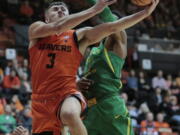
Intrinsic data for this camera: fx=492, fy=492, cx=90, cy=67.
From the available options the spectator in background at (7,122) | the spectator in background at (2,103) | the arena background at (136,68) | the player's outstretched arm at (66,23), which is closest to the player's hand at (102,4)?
→ the player's outstretched arm at (66,23)

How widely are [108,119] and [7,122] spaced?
5360mm

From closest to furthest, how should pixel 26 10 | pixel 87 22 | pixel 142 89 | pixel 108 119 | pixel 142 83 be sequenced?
pixel 108 119 → pixel 142 89 → pixel 142 83 → pixel 87 22 → pixel 26 10

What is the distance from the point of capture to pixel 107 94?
5.52 m

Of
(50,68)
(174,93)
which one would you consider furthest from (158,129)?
(50,68)

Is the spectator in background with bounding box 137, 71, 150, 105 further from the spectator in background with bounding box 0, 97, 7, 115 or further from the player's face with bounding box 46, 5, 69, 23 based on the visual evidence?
the player's face with bounding box 46, 5, 69, 23

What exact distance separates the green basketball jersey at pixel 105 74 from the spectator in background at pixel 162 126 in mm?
6931

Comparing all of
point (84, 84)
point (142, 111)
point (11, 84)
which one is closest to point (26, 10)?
point (11, 84)

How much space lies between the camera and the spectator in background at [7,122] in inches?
402

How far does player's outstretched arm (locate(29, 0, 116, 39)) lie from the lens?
461 cm

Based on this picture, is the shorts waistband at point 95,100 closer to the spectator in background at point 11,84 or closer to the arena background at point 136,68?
the arena background at point 136,68

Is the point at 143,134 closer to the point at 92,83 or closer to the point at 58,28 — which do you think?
the point at 92,83

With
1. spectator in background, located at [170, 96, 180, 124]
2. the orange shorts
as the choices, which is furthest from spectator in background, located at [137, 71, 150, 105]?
the orange shorts

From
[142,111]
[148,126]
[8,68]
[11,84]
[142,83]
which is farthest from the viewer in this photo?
[142,83]

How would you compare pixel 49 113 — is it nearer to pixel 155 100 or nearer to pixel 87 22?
pixel 155 100
